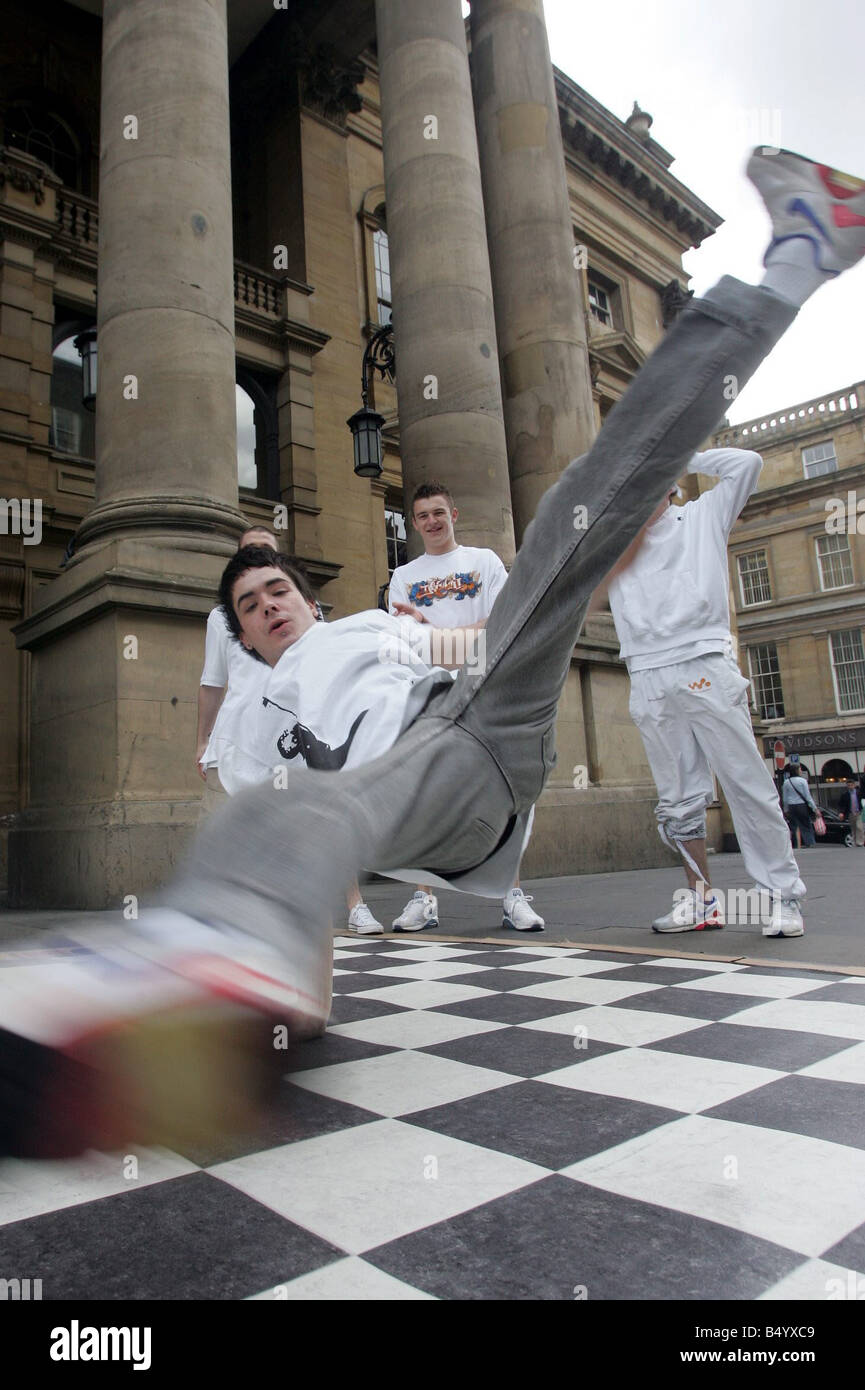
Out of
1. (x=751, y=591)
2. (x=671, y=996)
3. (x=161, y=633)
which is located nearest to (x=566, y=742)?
(x=161, y=633)

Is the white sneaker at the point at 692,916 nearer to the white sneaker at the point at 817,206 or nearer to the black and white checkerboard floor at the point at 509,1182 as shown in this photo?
the black and white checkerboard floor at the point at 509,1182

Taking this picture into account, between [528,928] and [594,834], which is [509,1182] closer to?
[528,928]

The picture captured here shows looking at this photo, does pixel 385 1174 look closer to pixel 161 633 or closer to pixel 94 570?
pixel 161 633

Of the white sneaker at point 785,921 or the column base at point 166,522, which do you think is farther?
the column base at point 166,522

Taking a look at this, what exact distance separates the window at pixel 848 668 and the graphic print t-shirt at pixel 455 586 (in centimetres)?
3096

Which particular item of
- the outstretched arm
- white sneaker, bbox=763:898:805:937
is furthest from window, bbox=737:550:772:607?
the outstretched arm

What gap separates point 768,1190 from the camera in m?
1.20

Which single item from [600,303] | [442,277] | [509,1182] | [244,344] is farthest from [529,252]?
[509,1182]

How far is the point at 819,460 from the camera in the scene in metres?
34.1

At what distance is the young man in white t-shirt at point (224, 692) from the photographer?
2.92 meters

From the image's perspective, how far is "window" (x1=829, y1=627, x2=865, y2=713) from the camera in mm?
31531

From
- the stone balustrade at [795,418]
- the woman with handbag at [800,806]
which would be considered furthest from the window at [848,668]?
the woman with handbag at [800,806]

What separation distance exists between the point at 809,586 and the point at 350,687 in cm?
3401
